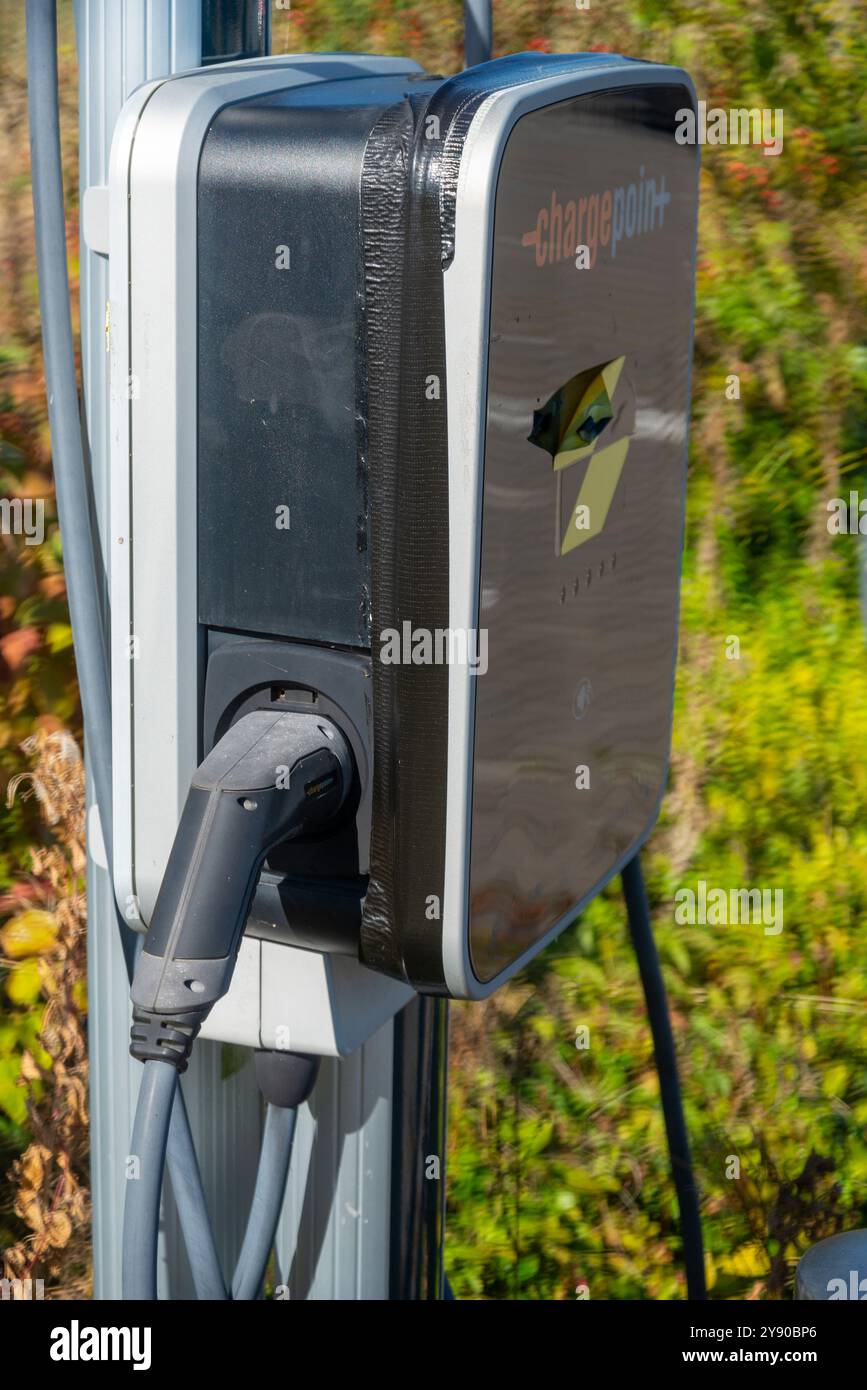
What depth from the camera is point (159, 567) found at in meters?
1.10

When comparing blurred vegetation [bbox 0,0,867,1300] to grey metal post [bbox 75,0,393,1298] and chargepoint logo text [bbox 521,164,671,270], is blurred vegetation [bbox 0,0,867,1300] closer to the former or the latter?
grey metal post [bbox 75,0,393,1298]

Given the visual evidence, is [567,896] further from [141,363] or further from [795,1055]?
[795,1055]

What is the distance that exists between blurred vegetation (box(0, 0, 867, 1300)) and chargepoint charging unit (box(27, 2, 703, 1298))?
1.47m

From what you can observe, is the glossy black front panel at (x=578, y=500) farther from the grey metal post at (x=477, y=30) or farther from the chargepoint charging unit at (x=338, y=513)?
the grey metal post at (x=477, y=30)

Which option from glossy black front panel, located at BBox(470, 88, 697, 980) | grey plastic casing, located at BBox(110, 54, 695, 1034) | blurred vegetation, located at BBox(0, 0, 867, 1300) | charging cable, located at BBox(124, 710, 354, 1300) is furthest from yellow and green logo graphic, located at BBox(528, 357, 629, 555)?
blurred vegetation, located at BBox(0, 0, 867, 1300)

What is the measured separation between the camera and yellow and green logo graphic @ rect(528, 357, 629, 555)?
1152 millimetres

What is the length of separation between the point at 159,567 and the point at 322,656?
0.12m

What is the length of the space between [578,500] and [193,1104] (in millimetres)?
534

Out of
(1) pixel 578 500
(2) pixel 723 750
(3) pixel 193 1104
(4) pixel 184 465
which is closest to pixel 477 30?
(1) pixel 578 500

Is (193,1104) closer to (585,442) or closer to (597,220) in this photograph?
(585,442)

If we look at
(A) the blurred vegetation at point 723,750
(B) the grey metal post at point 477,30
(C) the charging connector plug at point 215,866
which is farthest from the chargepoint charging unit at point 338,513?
(A) the blurred vegetation at point 723,750

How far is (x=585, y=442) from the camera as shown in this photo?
122 centimetres

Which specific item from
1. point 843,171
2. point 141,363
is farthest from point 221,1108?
point 843,171

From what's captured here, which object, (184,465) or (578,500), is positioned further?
(578,500)
